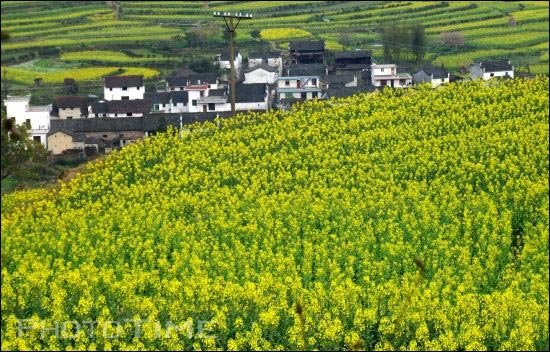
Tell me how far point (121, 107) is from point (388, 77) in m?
16.9

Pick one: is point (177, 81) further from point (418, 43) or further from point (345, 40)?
point (418, 43)

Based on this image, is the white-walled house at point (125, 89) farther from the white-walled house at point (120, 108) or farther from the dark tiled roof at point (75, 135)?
the dark tiled roof at point (75, 135)

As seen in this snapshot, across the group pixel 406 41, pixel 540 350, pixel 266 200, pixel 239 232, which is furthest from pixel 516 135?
pixel 406 41

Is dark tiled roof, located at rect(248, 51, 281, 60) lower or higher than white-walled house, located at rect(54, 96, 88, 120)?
higher

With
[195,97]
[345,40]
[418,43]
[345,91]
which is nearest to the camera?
[345,91]

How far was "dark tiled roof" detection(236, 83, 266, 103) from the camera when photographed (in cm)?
4934

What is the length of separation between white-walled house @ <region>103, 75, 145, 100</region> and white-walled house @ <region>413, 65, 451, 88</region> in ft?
57.5

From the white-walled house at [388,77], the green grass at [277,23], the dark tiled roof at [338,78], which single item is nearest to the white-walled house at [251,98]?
the dark tiled roof at [338,78]

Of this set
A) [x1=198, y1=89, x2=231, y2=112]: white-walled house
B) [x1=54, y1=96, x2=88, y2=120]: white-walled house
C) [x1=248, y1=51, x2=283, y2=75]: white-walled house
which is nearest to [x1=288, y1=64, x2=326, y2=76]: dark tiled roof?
[x1=248, y1=51, x2=283, y2=75]: white-walled house

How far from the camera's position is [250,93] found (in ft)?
164

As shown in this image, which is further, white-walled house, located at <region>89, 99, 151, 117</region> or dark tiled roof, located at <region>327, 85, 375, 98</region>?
white-walled house, located at <region>89, 99, 151, 117</region>

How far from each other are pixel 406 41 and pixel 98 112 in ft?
84.7

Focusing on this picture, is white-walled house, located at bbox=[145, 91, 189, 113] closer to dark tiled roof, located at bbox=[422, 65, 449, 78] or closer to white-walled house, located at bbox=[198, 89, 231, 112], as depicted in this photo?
white-walled house, located at bbox=[198, 89, 231, 112]

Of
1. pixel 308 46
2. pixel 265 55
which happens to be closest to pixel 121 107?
pixel 265 55
